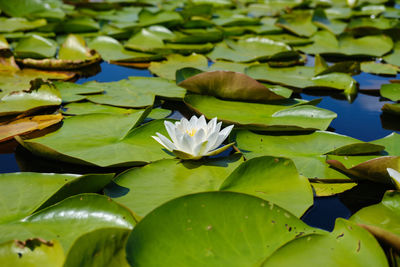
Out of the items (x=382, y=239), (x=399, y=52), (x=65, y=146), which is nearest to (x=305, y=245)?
(x=382, y=239)

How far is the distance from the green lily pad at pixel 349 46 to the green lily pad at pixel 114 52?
131 centimetres

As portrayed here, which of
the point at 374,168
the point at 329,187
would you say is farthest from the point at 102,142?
the point at 374,168

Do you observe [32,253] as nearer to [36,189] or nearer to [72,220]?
[72,220]

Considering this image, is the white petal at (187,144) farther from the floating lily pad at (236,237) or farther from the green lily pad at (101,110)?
the green lily pad at (101,110)

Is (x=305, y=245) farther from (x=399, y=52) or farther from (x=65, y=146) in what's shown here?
(x=399, y=52)

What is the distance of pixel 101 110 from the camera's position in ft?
5.53

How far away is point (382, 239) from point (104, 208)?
2.31ft

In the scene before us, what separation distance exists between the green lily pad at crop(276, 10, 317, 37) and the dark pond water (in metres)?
1.06

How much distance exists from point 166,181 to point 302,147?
59cm

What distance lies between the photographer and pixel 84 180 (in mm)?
986

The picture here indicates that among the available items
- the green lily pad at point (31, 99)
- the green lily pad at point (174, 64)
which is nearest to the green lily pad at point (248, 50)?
the green lily pad at point (174, 64)

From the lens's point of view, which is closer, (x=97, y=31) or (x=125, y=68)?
(x=125, y=68)

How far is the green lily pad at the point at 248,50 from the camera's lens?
2.51m

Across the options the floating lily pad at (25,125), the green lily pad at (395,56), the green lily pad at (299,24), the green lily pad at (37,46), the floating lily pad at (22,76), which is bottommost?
the floating lily pad at (22,76)
